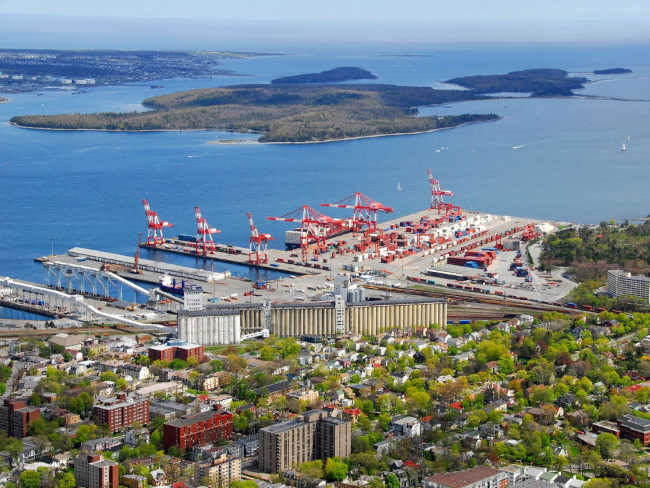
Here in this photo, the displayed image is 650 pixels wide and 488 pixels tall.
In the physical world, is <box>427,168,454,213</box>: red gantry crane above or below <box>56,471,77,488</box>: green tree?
above

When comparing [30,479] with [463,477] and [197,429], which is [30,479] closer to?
[197,429]

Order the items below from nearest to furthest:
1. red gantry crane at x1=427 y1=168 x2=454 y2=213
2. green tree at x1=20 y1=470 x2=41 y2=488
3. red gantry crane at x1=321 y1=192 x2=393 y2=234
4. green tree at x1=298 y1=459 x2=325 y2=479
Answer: green tree at x1=20 y1=470 x2=41 y2=488
green tree at x1=298 y1=459 x2=325 y2=479
red gantry crane at x1=321 y1=192 x2=393 y2=234
red gantry crane at x1=427 y1=168 x2=454 y2=213

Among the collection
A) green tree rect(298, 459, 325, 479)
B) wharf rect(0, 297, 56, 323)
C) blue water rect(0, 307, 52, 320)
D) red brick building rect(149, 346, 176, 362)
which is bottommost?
blue water rect(0, 307, 52, 320)

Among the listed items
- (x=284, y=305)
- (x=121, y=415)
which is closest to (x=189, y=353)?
(x=284, y=305)

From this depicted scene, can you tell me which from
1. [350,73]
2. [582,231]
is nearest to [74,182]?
[582,231]

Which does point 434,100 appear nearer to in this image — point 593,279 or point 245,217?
point 245,217

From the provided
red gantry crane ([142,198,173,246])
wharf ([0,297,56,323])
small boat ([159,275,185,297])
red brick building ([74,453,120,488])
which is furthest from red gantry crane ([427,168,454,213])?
red brick building ([74,453,120,488])

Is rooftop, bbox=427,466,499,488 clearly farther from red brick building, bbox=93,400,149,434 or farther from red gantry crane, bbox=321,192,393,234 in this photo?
red gantry crane, bbox=321,192,393,234

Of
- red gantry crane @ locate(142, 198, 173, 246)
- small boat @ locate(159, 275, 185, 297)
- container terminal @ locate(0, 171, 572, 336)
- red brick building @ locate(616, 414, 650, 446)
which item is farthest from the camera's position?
red gantry crane @ locate(142, 198, 173, 246)
